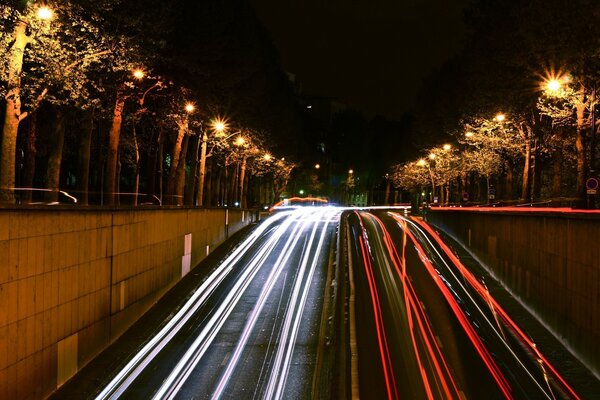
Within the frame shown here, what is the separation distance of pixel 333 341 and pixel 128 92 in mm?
19762

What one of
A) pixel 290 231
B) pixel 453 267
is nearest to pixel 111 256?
pixel 453 267

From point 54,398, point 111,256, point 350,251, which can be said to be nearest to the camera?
point 54,398

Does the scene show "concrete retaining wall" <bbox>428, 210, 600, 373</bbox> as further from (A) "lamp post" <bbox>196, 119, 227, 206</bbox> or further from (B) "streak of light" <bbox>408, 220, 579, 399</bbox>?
(A) "lamp post" <bbox>196, 119, 227, 206</bbox>

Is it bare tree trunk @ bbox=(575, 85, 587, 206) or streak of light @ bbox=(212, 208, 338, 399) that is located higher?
bare tree trunk @ bbox=(575, 85, 587, 206)

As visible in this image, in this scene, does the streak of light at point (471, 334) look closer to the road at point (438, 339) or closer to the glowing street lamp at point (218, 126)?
the road at point (438, 339)

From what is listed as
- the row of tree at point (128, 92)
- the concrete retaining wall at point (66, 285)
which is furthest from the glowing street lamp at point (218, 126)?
the concrete retaining wall at point (66, 285)

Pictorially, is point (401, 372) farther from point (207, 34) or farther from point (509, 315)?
point (207, 34)

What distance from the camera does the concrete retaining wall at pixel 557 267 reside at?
1570 cm

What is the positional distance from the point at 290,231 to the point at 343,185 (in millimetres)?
100632

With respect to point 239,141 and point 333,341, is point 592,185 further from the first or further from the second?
point 239,141

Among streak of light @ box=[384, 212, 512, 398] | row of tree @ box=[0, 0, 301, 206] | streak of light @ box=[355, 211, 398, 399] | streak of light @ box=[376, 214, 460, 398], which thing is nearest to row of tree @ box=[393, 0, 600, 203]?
streak of light @ box=[384, 212, 512, 398]

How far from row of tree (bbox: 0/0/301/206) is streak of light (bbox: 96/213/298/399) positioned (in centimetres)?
554

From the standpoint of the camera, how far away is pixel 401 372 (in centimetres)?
1733

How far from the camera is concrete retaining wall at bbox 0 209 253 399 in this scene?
41.0 ft
